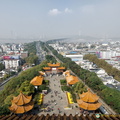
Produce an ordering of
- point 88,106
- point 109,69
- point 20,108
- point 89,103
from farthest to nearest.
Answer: point 109,69 < point 89,103 < point 88,106 < point 20,108

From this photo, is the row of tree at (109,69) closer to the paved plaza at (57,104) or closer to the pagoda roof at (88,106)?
the paved plaza at (57,104)

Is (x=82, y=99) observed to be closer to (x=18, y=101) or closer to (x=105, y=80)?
(x=18, y=101)

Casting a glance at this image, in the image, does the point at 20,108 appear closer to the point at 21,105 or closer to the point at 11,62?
the point at 21,105

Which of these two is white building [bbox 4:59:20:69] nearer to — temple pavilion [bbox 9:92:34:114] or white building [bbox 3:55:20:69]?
white building [bbox 3:55:20:69]

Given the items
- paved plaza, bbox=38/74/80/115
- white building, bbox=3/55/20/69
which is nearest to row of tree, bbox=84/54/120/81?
paved plaza, bbox=38/74/80/115

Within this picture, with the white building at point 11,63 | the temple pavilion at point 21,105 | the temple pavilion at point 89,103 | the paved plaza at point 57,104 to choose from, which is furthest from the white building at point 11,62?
the temple pavilion at point 89,103

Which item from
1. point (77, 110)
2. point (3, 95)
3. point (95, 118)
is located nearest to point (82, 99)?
point (77, 110)

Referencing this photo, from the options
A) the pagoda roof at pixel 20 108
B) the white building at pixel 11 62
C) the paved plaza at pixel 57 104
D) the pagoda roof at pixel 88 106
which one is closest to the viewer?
the pagoda roof at pixel 20 108

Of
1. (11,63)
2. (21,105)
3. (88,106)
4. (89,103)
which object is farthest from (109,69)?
(11,63)

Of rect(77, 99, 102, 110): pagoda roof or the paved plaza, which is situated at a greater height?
rect(77, 99, 102, 110): pagoda roof

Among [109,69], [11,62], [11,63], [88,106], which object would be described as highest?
[11,62]

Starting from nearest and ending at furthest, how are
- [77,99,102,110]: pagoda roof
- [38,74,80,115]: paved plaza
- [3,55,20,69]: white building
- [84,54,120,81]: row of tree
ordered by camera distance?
[77,99,102,110]: pagoda roof, [38,74,80,115]: paved plaza, [84,54,120,81]: row of tree, [3,55,20,69]: white building
